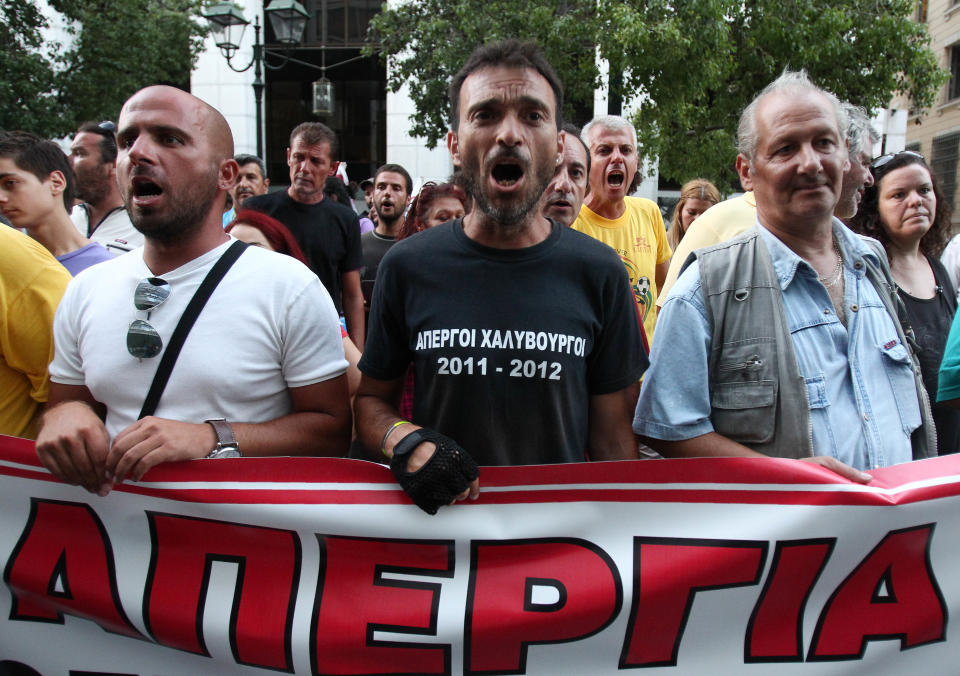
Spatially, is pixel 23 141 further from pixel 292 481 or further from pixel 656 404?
pixel 656 404

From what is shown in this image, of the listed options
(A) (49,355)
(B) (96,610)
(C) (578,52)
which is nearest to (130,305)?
(A) (49,355)

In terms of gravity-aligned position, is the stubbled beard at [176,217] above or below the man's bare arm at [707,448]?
above

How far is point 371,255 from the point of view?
6.19m

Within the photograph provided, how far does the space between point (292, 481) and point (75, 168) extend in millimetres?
3459

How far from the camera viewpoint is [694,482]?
201 centimetres

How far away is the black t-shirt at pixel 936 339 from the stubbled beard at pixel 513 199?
1.95m

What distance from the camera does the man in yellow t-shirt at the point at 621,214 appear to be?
14.0 ft

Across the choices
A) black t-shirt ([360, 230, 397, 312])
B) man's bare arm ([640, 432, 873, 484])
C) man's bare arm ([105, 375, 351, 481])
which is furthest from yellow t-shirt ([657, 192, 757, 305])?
black t-shirt ([360, 230, 397, 312])

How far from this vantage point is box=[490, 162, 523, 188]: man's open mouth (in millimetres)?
2037

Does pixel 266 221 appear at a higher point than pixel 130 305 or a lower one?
higher

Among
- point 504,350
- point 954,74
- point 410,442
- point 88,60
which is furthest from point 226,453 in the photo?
point 954,74

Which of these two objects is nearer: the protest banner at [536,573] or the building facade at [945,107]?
the protest banner at [536,573]

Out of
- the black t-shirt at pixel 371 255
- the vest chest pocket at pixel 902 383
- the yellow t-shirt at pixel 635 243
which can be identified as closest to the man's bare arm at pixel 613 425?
the vest chest pocket at pixel 902 383

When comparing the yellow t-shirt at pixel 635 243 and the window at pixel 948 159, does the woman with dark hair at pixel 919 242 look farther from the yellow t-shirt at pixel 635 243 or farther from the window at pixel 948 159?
the window at pixel 948 159
